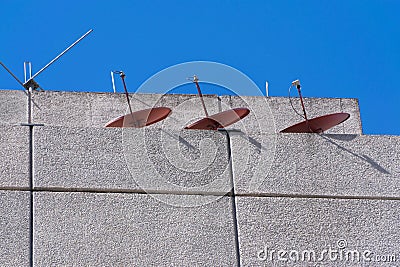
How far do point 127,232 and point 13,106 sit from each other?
193 inches

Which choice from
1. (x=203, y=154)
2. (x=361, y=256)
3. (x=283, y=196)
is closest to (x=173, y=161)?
(x=203, y=154)

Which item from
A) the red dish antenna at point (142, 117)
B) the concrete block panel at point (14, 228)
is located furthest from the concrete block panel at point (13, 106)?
the concrete block panel at point (14, 228)

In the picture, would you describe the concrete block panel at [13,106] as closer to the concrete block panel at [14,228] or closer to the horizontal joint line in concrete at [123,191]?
Result: the horizontal joint line in concrete at [123,191]

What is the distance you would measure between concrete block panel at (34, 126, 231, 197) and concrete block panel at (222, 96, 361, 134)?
2.34 metres

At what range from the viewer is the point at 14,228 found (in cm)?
1769

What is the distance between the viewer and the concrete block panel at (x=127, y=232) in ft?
58.1

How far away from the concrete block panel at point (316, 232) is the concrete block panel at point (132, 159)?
0.72m

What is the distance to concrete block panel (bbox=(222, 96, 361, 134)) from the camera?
71.3ft

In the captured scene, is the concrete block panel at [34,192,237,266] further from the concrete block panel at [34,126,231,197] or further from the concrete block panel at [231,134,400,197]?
the concrete block panel at [231,134,400,197]

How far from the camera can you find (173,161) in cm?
1881

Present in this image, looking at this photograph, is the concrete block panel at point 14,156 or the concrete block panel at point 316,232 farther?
the concrete block panel at point 316,232

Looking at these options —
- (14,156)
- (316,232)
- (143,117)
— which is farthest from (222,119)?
(14,156)

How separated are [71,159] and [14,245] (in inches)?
65.5

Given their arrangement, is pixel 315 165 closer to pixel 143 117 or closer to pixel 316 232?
pixel 316 232
